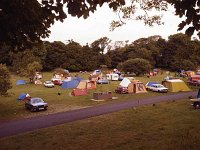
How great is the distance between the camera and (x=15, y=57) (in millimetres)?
49000

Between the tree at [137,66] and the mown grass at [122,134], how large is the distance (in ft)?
125

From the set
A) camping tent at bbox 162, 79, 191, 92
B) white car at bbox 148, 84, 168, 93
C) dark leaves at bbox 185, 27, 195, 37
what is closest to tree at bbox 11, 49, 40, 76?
white car at bbox 148, 84, 168, 93

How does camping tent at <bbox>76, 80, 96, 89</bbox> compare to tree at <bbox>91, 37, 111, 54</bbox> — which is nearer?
camping tent at <bbox>76, 80, 96, 89</bbox>

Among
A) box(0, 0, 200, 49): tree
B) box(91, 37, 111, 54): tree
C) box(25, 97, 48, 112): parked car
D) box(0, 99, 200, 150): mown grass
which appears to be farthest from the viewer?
box(91, 37, 111, 54): tree

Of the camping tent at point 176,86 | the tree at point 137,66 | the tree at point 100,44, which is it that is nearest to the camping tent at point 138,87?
the camping tent at point 176,86

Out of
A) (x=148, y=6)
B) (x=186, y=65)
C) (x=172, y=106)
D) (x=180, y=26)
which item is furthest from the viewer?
(x=186, y=65)

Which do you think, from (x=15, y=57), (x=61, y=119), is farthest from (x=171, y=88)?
(x=15, y=57)

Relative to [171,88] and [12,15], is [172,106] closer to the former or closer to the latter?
[171,88]

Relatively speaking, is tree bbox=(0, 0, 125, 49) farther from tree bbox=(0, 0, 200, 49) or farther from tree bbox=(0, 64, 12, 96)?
tree bbox=(0, 64, 12, 96)

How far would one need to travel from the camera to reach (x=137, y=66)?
193 ft

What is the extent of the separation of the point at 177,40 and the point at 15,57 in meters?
49.8

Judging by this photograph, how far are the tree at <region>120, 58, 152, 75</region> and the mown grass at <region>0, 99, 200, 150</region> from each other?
125 ft

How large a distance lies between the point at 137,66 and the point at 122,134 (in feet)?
147

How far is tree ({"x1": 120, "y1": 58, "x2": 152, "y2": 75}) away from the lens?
58.5 metres
